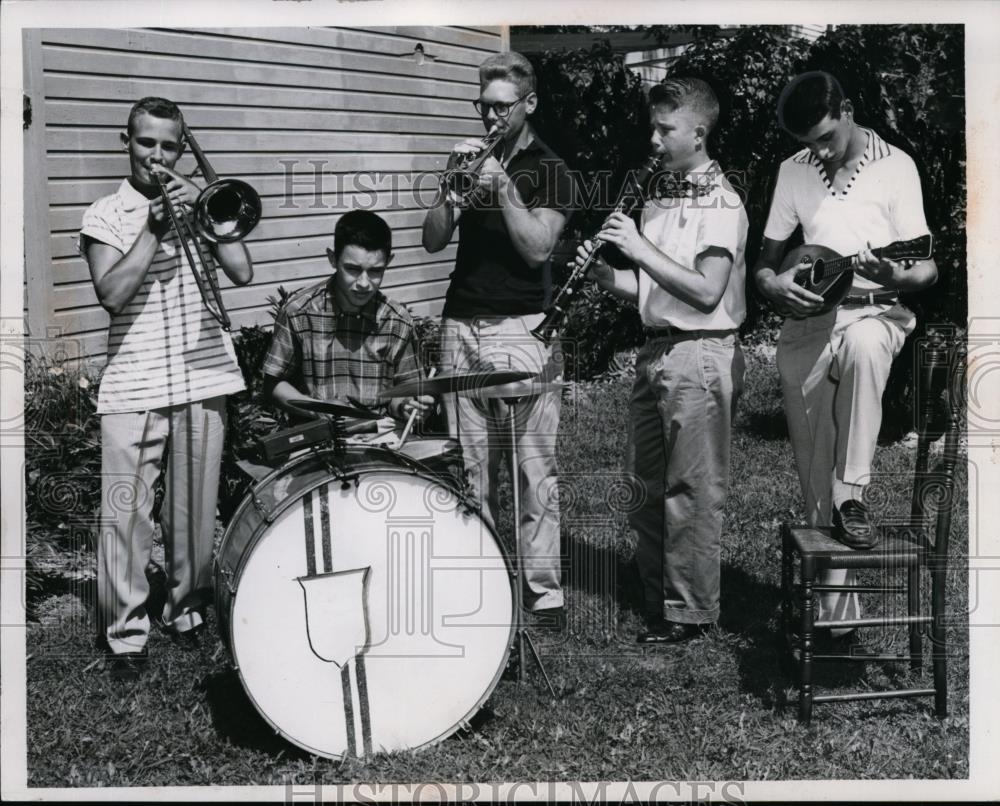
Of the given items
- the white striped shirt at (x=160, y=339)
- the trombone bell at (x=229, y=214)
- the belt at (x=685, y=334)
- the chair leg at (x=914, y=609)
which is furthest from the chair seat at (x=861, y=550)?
the trombone bell at (x=229, y=214)

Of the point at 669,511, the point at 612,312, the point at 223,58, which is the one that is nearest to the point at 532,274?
the point at 612,312

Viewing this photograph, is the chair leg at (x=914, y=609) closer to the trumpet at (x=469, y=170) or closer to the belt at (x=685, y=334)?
the belt at (x=685, y=334)

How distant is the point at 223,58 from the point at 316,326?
3.50ft

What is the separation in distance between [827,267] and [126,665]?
10.2 feet

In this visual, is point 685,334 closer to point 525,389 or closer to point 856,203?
point 525,389

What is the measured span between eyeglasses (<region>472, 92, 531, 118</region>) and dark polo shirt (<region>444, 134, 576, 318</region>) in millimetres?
141

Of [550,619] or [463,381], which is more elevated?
[463,381]

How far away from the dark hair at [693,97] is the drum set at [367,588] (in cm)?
118

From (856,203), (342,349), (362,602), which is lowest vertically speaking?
(362,602)

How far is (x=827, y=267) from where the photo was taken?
14.5 ft

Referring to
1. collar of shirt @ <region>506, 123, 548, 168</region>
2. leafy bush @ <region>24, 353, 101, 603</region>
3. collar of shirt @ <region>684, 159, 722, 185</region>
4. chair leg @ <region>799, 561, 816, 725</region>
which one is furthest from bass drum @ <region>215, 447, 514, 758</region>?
collar of shirt @ <region>684, 159, 722, 185</region>

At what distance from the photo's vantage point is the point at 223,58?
4379 mm

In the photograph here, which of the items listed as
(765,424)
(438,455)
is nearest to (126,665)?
(438,455)

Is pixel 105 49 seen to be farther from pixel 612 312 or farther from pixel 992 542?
pixel 992 542
